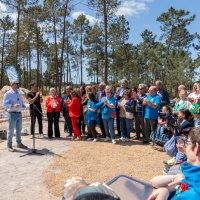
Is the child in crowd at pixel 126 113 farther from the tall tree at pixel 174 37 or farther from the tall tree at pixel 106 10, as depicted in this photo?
the tall tree at pixel 174 37

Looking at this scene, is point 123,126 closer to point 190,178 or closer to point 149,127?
point 149,127

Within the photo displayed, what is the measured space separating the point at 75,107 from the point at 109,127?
125 centimetres

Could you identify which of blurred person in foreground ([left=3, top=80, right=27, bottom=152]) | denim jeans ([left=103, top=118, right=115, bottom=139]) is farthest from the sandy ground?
blurred person in foreground ([left=3, top=80, right=27, bottom=152])

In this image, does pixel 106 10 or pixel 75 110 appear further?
pixel 106 10

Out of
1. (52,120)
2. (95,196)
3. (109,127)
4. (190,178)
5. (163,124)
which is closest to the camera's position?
(95,196)

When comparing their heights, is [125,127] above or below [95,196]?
below

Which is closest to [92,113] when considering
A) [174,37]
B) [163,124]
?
[163,124]

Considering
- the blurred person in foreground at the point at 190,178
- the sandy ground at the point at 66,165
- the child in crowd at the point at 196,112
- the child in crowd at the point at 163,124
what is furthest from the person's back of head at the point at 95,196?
the child in crowd at the point at 163,124

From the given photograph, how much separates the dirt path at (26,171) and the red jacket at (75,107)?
90cm

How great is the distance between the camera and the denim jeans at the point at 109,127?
343 inches

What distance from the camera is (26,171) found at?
6.19 metres

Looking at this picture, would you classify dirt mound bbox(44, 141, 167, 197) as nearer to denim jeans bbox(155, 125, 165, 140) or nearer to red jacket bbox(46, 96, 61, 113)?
denim jeans bbox(155, 125, 165, 140)

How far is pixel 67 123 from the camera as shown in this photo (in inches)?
398

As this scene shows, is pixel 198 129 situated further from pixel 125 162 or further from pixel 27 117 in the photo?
pixel 27 117
